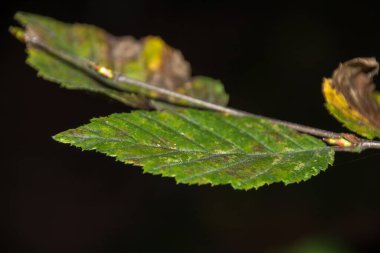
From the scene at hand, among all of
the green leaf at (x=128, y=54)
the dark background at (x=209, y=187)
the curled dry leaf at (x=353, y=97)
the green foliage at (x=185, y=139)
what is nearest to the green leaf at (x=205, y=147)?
the green foliage at (x=185, y=139)

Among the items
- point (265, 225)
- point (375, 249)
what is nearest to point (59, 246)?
point (265, 225)

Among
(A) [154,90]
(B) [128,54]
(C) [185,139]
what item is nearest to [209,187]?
(B) [128,54]

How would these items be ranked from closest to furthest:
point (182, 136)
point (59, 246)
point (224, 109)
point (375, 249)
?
1. point (182, 136)
2. point (224, 109)
3. point (375, 249)
4. point (59, 246)

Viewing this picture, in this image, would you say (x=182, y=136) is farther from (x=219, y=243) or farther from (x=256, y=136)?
(x=219, y=243)

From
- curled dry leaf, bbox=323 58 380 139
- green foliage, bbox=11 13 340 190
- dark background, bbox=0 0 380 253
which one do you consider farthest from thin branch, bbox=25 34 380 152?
dark background, bbox=0 0 380 253

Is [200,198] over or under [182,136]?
under

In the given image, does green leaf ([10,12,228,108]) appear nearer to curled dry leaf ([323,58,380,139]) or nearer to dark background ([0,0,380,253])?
curled dry leaf ([323,58,380,139])

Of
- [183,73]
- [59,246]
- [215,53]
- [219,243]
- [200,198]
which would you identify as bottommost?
[59,246]

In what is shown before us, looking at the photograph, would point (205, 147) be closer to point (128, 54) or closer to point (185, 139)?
point (185, 139)
